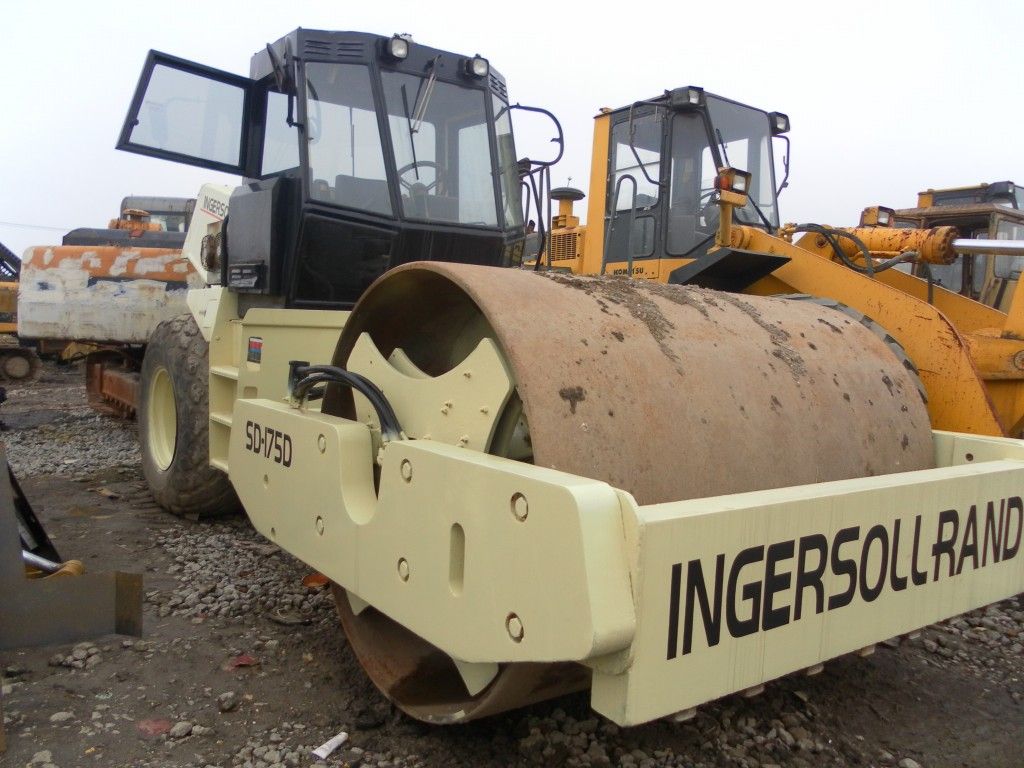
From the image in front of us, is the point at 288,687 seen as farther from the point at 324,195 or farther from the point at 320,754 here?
the point at 324,195

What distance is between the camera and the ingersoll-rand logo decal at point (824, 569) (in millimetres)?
1506

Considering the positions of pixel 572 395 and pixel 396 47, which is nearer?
pixel 572 395

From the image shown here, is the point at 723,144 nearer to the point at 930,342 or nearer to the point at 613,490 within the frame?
the point at 930,342

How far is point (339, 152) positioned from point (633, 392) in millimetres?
2670

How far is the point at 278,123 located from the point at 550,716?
3331mm

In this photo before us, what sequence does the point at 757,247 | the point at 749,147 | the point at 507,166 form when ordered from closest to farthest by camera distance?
the point at 757,247 → the point at 507,166 → the point at 749,147

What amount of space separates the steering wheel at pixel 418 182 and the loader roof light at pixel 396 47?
0.49 m

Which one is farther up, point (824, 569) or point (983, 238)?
point (983, 238)

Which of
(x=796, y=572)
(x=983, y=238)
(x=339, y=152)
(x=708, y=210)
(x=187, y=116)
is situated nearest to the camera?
(x=796, y=572)

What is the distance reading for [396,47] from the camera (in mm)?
4125

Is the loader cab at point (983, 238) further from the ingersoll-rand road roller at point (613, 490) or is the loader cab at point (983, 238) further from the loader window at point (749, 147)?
the ingersoll-rand road roller at point (613, 490)

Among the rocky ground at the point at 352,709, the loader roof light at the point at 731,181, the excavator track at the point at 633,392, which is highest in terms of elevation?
the loader roof light at the point at 731,181

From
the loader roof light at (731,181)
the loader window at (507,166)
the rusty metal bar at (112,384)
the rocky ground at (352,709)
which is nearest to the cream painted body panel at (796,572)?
the rocky ground at (352,709)

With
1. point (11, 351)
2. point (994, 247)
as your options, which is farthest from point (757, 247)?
point (11, 351)
